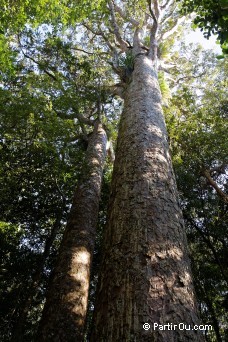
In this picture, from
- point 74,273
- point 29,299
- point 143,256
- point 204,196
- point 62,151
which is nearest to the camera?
point 143,256

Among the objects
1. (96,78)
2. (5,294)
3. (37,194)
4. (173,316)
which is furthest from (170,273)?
(96,78)

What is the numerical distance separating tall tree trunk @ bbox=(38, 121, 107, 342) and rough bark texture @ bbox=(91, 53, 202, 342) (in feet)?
8.18

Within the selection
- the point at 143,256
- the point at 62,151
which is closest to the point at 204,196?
the point at 62,151

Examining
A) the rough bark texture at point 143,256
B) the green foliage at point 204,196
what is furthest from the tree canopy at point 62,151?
the rough bark texture at point 143,256

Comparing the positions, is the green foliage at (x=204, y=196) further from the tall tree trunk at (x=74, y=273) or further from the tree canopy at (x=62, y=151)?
the tall tree trunk at (x=74, y=273)

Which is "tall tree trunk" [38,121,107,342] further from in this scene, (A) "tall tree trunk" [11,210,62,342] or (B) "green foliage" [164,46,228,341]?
(B) "green foliage" [164,46,228,341]

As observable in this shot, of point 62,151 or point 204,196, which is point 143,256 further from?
point 204,196

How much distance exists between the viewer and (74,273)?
484 cm

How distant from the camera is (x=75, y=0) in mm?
9109

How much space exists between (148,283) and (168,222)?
0.63 metres

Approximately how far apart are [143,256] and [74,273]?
334cm

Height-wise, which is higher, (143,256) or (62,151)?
(62,151)

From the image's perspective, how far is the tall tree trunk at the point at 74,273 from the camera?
4.10 metres

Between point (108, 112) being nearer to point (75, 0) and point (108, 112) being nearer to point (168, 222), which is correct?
point (75, 0)
